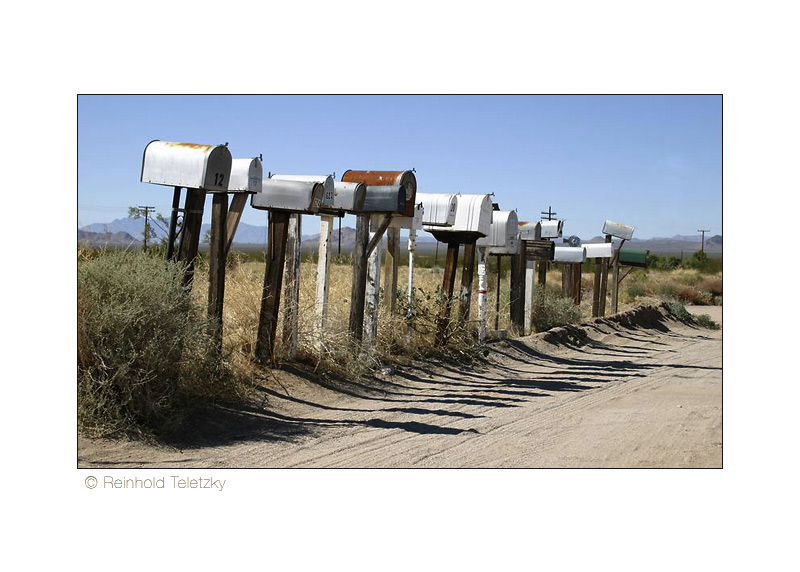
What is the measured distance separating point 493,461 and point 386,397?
279cm

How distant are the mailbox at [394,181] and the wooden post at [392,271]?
0.90 m

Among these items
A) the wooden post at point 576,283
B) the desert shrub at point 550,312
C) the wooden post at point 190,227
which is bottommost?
the desert shrub at point 550,312

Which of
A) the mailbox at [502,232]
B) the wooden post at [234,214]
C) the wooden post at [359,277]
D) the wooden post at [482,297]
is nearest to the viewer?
the wooden post at [234,214]

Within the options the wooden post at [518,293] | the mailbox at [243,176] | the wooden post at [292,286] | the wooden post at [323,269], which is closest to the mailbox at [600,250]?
the wooden post at [518,293]

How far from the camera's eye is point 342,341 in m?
9.90

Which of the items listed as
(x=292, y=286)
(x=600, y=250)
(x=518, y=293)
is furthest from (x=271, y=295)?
(x=600, y=250)

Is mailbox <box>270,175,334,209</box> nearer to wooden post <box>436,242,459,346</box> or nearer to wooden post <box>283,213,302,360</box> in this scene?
wooden post <box>283,213,302,360</box>

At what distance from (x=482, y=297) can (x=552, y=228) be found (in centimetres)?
635

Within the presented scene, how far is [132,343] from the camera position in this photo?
20.7 ft

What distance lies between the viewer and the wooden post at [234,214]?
8.36 metres

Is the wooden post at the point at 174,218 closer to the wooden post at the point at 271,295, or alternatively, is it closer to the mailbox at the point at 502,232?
the wooden post at the point at 271,295

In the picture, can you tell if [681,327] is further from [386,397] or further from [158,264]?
[158,264]

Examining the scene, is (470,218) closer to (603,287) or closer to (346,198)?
(346,198)

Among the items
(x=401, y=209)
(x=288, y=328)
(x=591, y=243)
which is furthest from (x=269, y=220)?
(x=591, y=243)
